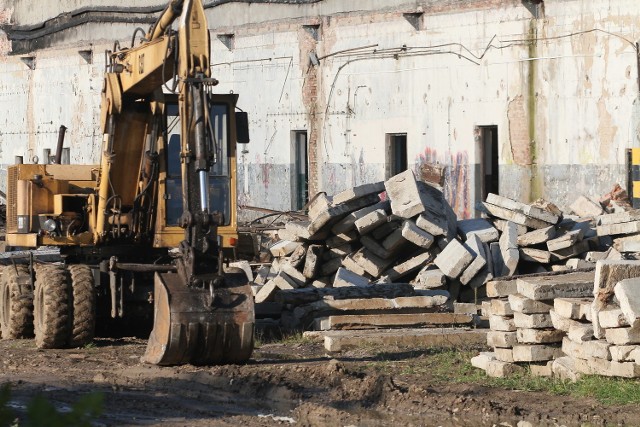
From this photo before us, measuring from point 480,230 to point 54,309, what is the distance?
6926mm

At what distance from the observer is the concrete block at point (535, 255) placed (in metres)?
16.7

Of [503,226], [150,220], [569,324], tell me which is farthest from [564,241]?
[569,324]

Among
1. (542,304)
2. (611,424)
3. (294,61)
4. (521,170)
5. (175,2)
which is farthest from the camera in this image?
(294,61)

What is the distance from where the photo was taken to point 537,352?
10.6 metres

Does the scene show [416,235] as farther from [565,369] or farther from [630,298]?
[630,298]

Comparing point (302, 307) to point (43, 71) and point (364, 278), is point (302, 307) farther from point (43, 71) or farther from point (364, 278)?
point (43, 71)

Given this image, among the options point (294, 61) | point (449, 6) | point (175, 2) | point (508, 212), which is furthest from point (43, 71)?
point (175, 2)

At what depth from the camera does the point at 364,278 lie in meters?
16.1

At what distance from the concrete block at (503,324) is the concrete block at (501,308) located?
41 mm

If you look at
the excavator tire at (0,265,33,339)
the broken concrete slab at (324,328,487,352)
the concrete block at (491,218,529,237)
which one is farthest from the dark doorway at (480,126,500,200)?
the excavator tire at (0,265,33,339)

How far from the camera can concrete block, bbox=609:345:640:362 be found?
30.7 feet

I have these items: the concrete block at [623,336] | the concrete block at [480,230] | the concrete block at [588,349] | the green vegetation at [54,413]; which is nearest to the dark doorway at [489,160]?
the concrete block at [480,230]

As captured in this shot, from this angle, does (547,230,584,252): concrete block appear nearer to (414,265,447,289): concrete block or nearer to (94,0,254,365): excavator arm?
(414,265,447,289): concrete block

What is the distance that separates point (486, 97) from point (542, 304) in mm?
14488
